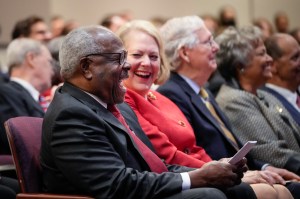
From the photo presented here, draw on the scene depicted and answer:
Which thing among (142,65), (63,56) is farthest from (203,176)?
(142,65)

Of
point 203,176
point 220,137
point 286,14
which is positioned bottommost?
point 286,14

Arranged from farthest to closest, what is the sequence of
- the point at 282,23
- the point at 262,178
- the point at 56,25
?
the point at 282,23, the point at 56,25, the point at 262,178

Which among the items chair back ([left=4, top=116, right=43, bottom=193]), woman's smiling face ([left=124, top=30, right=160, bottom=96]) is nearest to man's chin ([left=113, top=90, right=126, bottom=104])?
chair back ([left=4, top=116, right=43, bottom=193])

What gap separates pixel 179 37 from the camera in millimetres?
4117

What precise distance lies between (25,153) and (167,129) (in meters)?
0.92

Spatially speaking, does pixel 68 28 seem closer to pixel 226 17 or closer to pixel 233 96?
pixel 226 17

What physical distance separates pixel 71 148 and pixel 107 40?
52cm

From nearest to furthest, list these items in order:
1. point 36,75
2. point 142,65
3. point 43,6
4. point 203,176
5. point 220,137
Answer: point 203,176, point 142,65, point 220,137, point 36,75, point 43,6

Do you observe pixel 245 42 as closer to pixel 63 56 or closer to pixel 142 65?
pixel 142 65

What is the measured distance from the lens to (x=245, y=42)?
14.7ft

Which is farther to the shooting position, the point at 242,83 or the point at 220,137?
the point at 242,83

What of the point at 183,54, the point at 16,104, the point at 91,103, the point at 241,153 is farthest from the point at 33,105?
the point at 241,153

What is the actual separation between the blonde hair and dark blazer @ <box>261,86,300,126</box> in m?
1.21

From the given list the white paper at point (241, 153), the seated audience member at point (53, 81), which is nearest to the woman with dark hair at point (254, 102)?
the white paper at point (241, 153)
